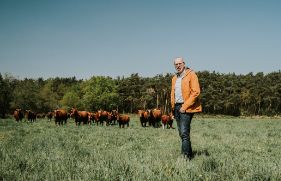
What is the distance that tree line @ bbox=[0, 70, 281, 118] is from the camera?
318ft

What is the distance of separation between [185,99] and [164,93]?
106 metres

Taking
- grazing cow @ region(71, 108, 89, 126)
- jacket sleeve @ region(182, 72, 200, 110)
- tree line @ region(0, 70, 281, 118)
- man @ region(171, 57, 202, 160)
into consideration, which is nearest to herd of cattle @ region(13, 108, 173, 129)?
grazing cow @ region(71, 108, 89, 126)

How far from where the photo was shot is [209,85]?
104 metres

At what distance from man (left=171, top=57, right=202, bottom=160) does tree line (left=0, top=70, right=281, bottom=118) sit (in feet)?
280

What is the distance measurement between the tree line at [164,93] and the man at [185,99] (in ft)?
280

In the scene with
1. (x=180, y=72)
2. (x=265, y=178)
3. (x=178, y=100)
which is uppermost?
(x=180, y=72)

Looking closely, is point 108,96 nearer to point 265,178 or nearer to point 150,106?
point 150,106

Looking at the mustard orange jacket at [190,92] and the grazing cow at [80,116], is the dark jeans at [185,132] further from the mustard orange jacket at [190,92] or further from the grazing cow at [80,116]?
the grazing cow at [80,116]

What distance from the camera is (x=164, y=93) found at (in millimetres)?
113188

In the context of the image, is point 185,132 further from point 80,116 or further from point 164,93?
point 164,93

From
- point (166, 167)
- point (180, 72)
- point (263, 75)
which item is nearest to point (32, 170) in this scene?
point (166, 167)

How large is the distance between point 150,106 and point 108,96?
2240 cm

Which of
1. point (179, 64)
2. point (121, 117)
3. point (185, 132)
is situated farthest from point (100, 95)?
point (185, 132)

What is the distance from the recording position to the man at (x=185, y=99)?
7637 mm
